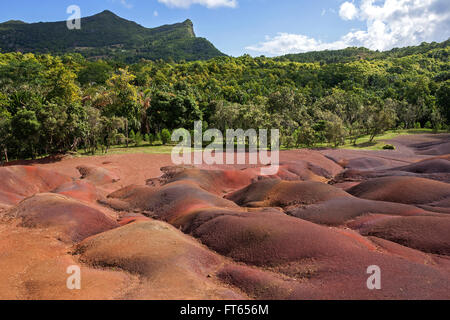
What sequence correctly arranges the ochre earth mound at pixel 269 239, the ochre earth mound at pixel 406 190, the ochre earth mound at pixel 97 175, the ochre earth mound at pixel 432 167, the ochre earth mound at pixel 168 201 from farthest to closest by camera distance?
the ochre earth mound at pixel 97 175 < the ochre earth mound at pixel 432 167 < the ochre earth mound at pixel 168 201 < the ochre earth mound at pixel 406 190 < the ochre earth mound at pixel 269 239

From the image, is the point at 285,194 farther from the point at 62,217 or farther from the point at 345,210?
the point at 62,217

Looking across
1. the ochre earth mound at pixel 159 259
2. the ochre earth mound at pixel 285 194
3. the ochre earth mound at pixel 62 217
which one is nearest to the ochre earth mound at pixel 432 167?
the ochre earth mound at pixel 285 194

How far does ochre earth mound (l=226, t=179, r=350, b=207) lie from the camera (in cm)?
1978

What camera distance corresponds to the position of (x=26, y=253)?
37.9 ft

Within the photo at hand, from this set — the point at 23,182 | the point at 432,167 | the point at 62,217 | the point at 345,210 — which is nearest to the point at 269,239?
the point at 345,210

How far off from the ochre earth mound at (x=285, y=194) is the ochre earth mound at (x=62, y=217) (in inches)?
389

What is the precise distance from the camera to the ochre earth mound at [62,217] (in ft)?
47.3

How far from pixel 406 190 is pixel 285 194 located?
8137mm

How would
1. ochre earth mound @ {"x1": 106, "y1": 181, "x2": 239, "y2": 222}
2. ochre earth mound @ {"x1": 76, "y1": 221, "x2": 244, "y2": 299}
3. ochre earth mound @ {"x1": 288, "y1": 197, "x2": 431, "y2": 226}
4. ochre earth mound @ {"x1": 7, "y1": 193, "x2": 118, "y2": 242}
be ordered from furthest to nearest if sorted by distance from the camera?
ochre earth mound @ {"x1": 106, "y1": 181, "x2": 239, "y2": 222}, ochre earth mound @ {"x1": 288, "y1": 197, "x2": 431, "y2": 226}, ochre earth mound @ {"x1": 7, "y1": 193, "x2": 118, "y2": 242}, ochre earth mound @ {"x1": 76, "y1": 221, "x2": 244, "y2": 299}

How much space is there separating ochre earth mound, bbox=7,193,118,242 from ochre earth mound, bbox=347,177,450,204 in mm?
17787

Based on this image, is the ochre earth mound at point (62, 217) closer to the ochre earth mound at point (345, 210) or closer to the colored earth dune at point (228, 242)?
the colored earth dune at point (228, 242)

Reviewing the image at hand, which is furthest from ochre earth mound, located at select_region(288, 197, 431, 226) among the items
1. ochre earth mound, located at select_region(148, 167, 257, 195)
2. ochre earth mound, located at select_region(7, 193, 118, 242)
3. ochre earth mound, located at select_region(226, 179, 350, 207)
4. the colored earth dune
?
ochre earth mound, located at select_region(7, 193, 118, 242)

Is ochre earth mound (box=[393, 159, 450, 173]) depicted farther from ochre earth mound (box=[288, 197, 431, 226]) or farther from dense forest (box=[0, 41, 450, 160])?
dense forest (box=[0, 41, 450, 160])

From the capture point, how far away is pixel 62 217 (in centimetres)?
1516
